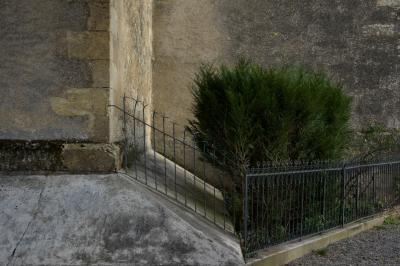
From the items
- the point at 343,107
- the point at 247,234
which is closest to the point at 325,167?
the point at 343,107

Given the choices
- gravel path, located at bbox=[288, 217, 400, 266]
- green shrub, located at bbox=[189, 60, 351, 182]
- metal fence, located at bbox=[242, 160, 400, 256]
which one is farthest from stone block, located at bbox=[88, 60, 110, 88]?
gravel path, located at bbox=[288, 217, 400, 266]

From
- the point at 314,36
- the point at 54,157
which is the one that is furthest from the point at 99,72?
the point at 314,36

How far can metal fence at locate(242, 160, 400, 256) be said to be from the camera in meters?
5.30

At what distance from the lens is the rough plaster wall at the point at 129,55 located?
204 inches

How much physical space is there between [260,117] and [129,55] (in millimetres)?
1832

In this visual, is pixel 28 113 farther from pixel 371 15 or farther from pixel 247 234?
pixel 371 15

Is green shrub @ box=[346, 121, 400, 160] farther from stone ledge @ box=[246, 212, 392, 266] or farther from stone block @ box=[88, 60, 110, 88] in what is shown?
stone block @ box=[88, 60, 110, 88]

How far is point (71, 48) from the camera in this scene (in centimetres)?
491

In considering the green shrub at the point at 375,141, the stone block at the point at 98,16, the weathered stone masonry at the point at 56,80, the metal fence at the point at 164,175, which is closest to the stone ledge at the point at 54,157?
the weathered stone masonry at the point at 56,80

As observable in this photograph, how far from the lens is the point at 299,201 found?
19.9 ft

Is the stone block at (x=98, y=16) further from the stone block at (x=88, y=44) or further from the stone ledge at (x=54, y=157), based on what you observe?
the stone ledge at (x=54, y=157)

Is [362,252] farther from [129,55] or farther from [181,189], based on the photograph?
[129,55]

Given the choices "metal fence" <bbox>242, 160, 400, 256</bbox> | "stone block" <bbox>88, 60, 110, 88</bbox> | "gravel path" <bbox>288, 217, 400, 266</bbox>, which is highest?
"stone block" <bbox>88, 60, 110, 88</bbox>

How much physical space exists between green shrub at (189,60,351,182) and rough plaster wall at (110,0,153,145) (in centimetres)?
96
